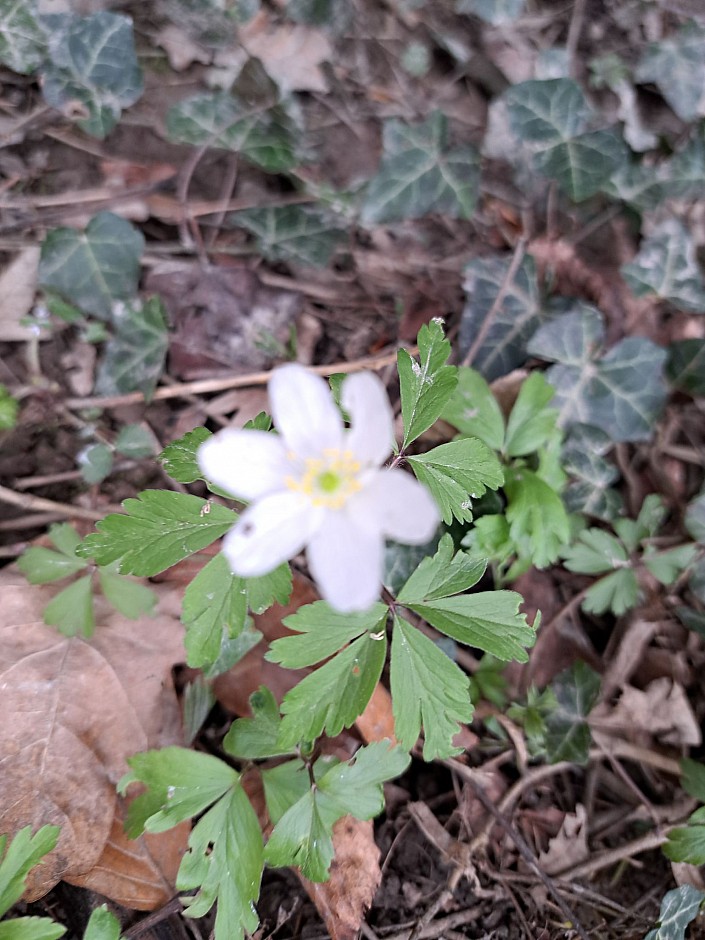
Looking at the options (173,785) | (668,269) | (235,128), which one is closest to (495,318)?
(668,269)

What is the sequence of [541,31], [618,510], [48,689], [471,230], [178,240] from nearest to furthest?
[48,689], [618,510], [178,240], [471,230], [541,31]

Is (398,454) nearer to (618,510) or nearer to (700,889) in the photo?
(618,510)

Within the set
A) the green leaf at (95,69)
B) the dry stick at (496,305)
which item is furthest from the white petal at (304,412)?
the green leaf at (95,69)

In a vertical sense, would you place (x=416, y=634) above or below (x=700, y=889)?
above

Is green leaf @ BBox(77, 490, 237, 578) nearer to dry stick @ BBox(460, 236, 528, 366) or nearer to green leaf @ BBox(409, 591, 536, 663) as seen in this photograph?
green leaf @ BBox(409, 591, 536, 663)

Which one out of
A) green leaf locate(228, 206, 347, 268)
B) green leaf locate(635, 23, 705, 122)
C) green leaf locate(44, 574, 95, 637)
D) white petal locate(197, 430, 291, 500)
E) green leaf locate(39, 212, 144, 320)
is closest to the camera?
white petal locate(197, 430, 291, 500)

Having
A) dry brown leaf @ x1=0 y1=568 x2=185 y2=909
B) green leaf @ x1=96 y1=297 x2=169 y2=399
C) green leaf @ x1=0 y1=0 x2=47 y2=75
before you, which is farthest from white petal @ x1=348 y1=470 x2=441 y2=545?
green leaf @ x1=0 y1=0 x2=47 y2=75

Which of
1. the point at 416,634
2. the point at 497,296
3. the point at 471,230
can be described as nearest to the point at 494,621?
the point at 416,634
